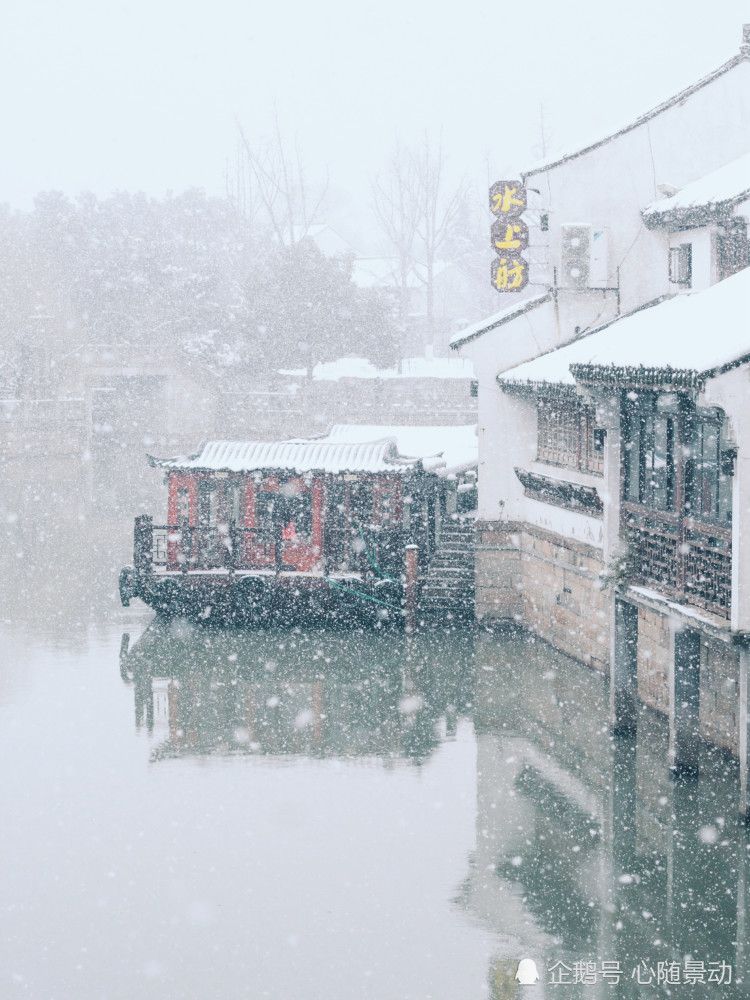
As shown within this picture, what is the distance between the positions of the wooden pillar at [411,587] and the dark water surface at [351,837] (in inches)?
69.2

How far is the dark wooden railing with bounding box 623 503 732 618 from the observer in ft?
38.2

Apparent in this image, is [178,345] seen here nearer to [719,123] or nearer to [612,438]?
[719,123]

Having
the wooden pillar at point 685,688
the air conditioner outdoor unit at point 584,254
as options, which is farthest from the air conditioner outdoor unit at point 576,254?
the wooden pillar at point 685,688

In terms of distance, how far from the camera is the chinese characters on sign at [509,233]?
20141 mm

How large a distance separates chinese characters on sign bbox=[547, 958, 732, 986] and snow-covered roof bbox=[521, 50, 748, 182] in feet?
44.3

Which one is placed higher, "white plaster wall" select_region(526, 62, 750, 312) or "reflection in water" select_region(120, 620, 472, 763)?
"white plaster wall" select_region(526, 62, 750, 312)

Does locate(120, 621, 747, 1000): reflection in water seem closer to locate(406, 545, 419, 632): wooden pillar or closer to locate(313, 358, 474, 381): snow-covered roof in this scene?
locate(406, 545, 419, 632): wooden pillar

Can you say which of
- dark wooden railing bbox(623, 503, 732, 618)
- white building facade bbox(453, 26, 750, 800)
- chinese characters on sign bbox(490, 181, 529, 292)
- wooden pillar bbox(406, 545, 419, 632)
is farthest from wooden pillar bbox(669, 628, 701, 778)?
chinese characters on sign bbox(490, 181, 529, 292)

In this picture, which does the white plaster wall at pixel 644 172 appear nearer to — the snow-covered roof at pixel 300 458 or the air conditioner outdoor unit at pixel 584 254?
the air conditioner outdoor unit at pixel 584 254

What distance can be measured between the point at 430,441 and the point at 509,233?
7769 mm

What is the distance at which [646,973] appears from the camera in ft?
31.3

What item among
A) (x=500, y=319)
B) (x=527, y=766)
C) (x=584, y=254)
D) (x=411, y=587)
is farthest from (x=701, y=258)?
(x=527, y=766)

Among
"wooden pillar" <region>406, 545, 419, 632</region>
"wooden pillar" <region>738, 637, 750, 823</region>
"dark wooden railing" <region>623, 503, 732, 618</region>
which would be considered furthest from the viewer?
"wooden pillar" <region>406, 545, 419, 632</region>

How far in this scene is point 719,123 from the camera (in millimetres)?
18891
